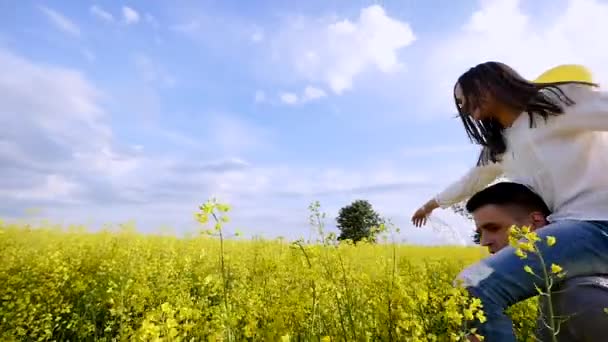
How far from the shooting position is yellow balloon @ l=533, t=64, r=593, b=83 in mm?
1992

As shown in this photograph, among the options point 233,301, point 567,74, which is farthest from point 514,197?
point 233,301

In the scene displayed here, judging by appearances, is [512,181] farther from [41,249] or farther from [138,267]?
[41,249]

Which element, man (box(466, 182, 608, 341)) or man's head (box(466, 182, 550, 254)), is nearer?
man (box(466, 182, 608, 341))

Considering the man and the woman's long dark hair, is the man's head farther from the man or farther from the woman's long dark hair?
the woman's long dark hair

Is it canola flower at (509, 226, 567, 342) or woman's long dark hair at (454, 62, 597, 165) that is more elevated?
woman's long dark hair at (454, 62, 597, 165)

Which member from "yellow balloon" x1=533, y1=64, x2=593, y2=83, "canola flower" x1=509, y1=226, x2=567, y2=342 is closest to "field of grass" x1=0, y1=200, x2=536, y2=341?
"canola flower" x1=509, y1=226, x2=567, y2=342

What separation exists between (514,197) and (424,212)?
25.7 inches

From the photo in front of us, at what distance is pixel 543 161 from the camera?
189 centimetres

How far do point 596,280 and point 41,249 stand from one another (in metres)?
6.86

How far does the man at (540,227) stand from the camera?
66.6 inches

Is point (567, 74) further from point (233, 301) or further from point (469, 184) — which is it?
point (233, 301)

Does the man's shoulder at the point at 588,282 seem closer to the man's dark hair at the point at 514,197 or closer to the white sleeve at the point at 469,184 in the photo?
the man's dark hair at the point at 514,197

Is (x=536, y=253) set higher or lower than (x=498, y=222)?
lower

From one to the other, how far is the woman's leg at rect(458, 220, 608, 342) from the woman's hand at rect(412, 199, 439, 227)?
0.93 meters
